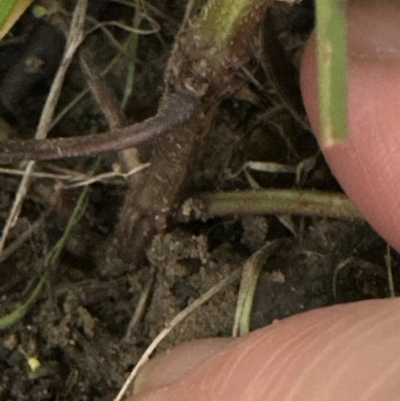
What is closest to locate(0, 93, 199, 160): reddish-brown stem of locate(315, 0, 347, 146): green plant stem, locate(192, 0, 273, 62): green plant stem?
locate(192, 0, 273, 62): green plant stem

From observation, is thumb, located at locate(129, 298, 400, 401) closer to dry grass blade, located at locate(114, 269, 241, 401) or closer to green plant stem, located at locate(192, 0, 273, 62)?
dry grass blade, located at locate(114, 269, 241, 401)

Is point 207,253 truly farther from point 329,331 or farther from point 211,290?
point 329,331

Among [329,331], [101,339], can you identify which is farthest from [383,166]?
[101,339]

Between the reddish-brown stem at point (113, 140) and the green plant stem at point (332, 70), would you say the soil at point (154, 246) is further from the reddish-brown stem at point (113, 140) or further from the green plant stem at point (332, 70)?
the green plant stem at point (332, 70)

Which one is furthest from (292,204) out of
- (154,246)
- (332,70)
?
(332,70)

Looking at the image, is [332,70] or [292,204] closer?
[332,70]

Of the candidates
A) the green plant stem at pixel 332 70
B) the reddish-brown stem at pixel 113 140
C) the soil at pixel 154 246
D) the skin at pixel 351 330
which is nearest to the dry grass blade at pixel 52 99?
the soil at pixel 154 246

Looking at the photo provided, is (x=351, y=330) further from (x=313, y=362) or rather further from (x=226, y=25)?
(x=226, y=25)
